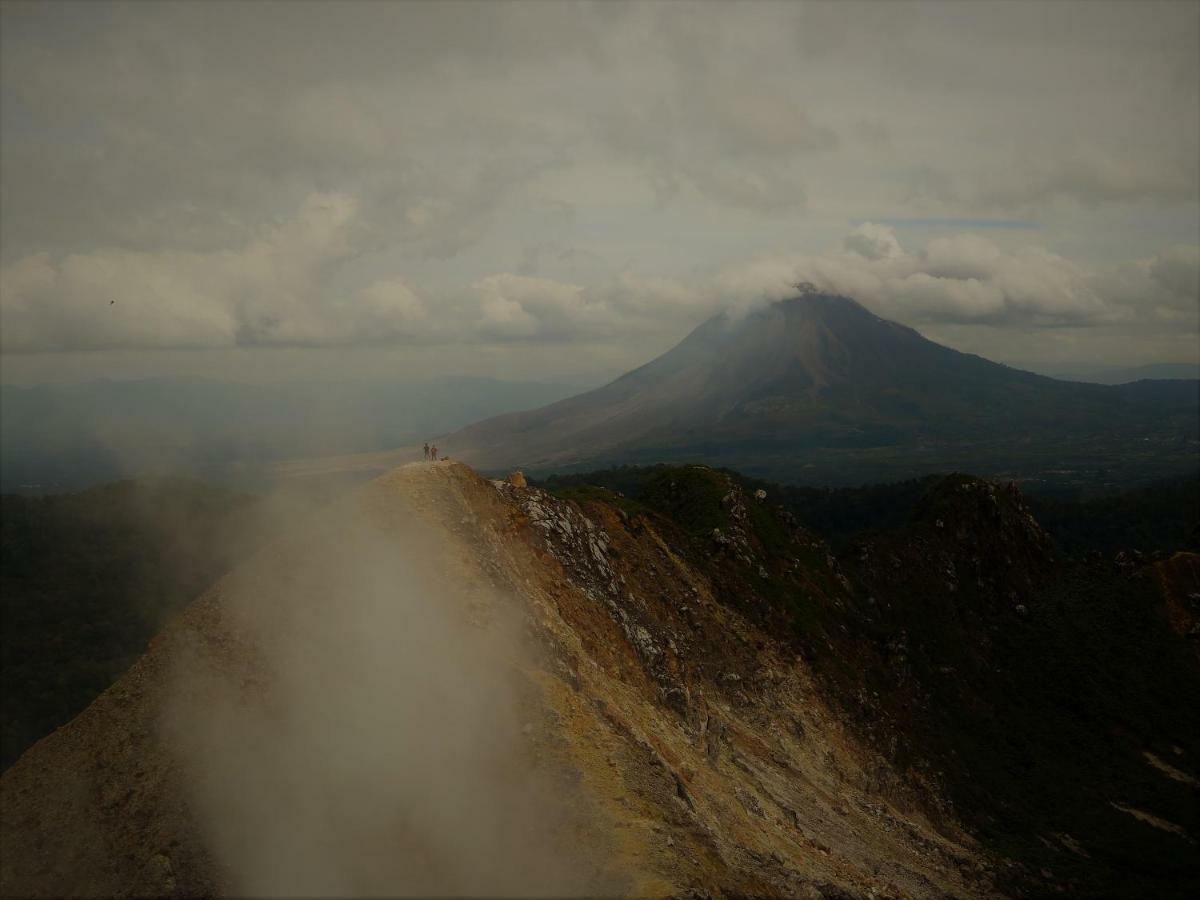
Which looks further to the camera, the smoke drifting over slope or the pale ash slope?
Result: the pale ash slope

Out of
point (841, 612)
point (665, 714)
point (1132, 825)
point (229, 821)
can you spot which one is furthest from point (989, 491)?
point (229, 821)

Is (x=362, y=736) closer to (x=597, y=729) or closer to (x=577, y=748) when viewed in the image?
(x=577, y=748)

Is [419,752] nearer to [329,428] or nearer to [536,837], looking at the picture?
[536,837]

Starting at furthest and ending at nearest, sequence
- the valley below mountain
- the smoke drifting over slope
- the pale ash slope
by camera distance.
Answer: the valley below mountain < the pale ash slope < the smoke drifting over slope

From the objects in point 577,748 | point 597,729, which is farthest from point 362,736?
point 597,729

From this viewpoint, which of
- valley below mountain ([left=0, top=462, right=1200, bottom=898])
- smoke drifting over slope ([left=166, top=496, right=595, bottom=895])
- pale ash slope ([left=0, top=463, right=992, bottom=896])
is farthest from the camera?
valley below mountain ([left=0, top=462, right=1200, bottom=898])
